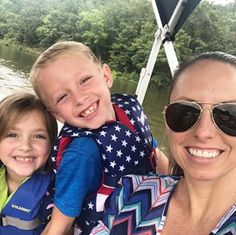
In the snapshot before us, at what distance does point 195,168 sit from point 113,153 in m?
0.62

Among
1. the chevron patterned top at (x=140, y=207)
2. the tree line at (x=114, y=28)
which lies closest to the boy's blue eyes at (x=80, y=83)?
the chevron patterned top at (x=140, y=207)

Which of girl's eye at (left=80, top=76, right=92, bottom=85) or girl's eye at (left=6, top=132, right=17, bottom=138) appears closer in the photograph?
girl's eye at (left=80, top=76, right=92, bottom=85)

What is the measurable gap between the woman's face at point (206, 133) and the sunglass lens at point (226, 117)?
17 mm

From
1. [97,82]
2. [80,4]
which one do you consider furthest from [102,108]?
[80,4]

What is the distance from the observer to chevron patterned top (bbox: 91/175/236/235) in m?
1.25

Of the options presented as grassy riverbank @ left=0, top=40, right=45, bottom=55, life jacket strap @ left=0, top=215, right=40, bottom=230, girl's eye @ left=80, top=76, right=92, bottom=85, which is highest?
girl's eye @ left=80, top=76, right=92, bottom=85

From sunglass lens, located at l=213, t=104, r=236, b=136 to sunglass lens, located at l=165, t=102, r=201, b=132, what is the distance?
0.06 metres

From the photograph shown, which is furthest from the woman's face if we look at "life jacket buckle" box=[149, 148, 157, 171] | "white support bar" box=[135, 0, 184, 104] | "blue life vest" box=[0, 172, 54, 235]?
"white support bar" box=[135, 0, 184, 104]

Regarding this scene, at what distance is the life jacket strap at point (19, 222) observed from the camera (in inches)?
76.1

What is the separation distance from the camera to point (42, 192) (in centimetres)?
200

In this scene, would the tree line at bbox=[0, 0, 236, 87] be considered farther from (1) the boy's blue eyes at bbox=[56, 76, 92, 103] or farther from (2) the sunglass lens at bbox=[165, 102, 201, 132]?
(2) the sunglass lens at bbox=[165, 102, 201, 132]

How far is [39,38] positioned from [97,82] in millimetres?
40573

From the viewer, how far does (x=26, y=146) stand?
1.99 m

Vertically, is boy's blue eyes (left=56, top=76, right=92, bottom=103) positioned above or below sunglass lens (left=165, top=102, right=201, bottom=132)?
below
